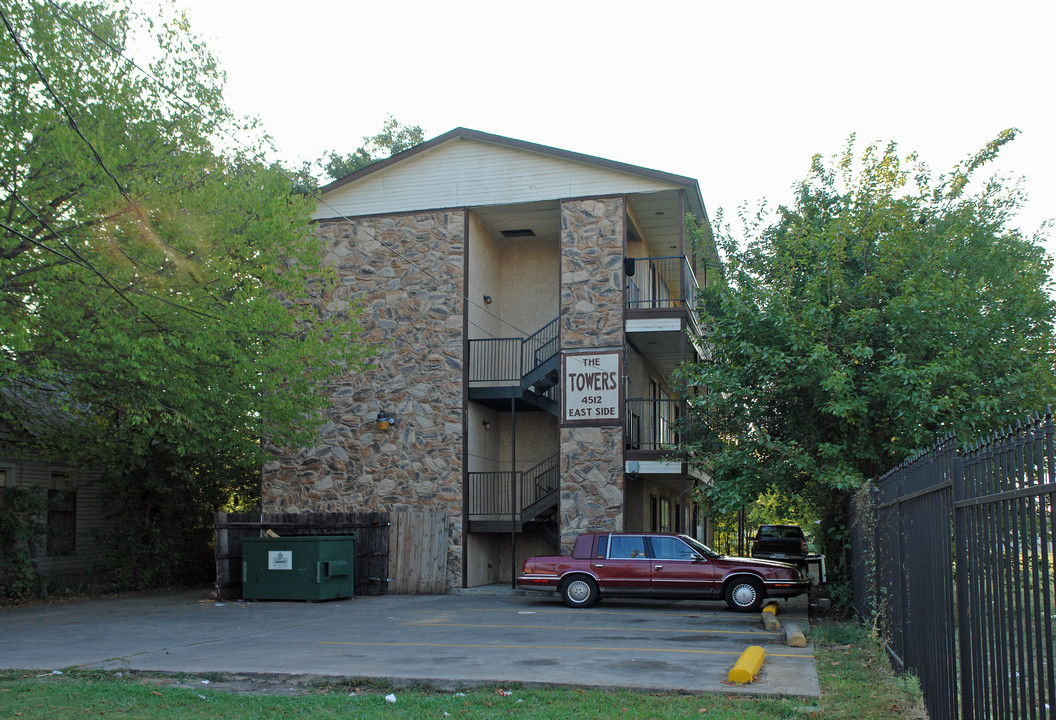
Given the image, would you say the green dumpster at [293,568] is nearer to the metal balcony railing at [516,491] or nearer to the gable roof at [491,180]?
the metal balcony railing at [516,491]

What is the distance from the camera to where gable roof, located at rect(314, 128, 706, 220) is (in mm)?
21641

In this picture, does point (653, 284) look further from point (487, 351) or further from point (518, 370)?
point (487, 351)

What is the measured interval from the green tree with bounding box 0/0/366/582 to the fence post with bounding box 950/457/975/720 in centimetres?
1206

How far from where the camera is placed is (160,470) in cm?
2339

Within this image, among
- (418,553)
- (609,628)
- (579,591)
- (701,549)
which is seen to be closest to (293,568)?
(418,553)

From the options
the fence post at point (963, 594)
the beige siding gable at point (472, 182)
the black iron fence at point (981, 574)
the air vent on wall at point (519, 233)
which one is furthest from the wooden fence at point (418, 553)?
the fence post at point (963, 594)

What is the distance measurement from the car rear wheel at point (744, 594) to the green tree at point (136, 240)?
9.09 m

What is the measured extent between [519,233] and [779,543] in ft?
40.0

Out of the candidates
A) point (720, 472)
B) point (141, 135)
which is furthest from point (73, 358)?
point (720, 472)

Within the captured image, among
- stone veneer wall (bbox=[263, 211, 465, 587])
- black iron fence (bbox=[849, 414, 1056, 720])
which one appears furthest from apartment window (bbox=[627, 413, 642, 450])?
black iron fence (bbox=[849, 414, 1056, 720])

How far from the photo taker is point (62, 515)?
2455cm

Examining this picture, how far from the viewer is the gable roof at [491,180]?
21.6 m

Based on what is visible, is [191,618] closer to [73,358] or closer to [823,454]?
[73,358]

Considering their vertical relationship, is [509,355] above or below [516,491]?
above
